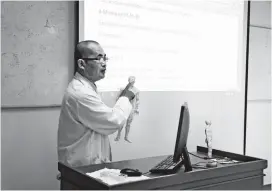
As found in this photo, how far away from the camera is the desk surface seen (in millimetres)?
1732

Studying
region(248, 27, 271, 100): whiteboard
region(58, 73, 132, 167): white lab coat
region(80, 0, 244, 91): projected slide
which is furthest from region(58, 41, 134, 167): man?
region(248, 27, 271, 100): whiteboard

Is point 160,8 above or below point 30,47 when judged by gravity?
above

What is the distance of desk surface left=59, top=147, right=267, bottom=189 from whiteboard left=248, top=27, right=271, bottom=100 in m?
1.41

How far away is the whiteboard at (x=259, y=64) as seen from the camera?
11.6 feet

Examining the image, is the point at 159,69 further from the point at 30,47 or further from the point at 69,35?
the point at 30,47

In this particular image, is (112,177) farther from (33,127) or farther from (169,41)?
(169,41)

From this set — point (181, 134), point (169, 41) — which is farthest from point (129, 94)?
point (169, 41)

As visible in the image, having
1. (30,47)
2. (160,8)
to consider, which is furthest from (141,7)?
(30,47)

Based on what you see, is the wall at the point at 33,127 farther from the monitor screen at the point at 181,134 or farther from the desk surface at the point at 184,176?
the monitor screen at the point at 181,134

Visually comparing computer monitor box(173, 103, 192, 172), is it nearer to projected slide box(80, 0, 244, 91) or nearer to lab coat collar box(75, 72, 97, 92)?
lab coat collar box(75, 72, 97, 92)

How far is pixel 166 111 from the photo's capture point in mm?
3049

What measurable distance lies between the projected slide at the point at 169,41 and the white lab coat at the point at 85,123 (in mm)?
619

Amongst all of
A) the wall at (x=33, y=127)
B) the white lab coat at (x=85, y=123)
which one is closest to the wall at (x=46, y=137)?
the wall at (x=33, y=127)

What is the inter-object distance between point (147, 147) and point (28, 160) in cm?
93
